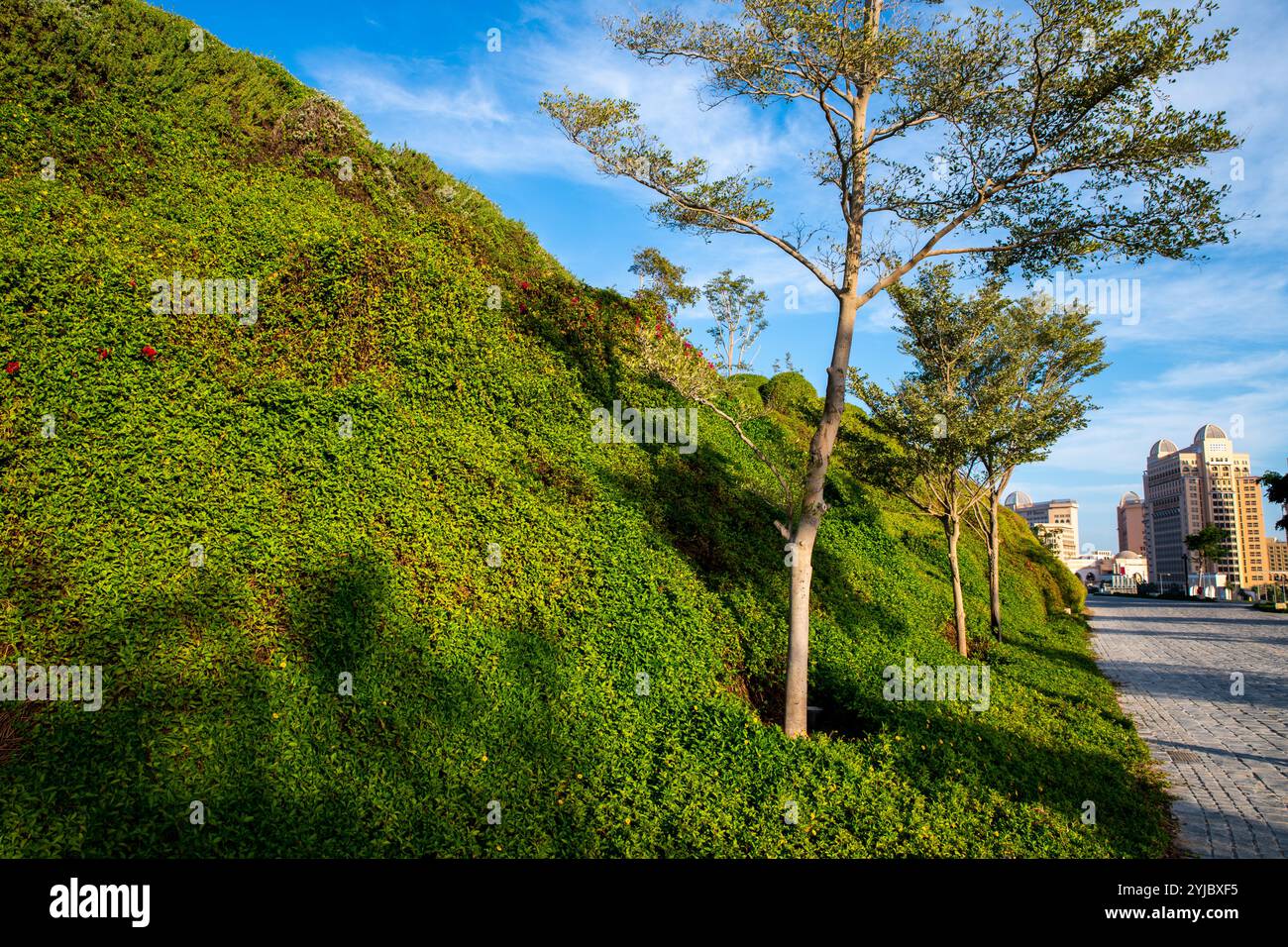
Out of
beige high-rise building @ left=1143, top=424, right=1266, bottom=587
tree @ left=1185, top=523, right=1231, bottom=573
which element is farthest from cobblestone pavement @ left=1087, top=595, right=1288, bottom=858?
beige high-rise building @ left=1143, top=424, right=1266, bottom=587

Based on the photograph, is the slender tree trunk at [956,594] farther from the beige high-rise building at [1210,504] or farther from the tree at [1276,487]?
the beige high-rise building at [1210,504]

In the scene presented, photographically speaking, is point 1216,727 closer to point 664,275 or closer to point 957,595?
point 957,595

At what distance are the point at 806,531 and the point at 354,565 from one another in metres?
5.08

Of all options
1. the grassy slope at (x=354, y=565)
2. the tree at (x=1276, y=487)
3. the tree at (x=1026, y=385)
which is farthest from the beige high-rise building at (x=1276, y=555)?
the grassy slope at (x=354, y=565)

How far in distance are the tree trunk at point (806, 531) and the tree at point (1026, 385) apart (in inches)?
281

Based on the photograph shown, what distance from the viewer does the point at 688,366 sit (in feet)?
29.7

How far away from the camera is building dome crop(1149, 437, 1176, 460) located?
16638cm

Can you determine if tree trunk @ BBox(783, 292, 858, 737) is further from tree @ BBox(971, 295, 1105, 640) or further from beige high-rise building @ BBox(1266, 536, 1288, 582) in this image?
beige high-rise building @ BBox(1266, 536, 1288, 582)

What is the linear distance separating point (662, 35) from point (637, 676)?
7997 mm

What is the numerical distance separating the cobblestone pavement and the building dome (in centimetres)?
17484

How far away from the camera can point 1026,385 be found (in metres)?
19.1

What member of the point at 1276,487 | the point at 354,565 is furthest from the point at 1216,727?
the point at 1276,487
